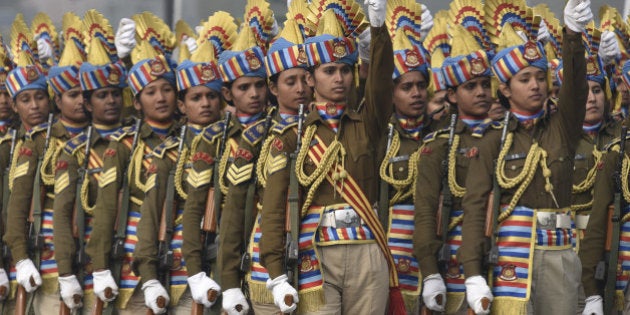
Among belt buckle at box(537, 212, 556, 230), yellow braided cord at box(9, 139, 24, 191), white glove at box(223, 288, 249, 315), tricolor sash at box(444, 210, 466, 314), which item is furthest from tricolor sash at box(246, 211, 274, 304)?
yellow braided cord at box(9, 139, 24, 191)

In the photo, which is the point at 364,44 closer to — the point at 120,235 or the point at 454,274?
the point at 454,274

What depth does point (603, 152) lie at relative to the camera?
10203 millimetres

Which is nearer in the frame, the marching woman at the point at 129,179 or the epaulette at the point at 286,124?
the epaulette at the point at 286,124

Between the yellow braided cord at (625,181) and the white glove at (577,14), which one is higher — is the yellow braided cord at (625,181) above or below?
below

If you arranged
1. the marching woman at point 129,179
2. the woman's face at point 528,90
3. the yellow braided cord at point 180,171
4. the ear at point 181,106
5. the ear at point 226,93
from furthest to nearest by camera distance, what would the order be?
the ear at point 181,106, the marching woman at point 129,179, the ear at point 226,93, the yellow braided cord at point 180,171, the woman's face at point 528,90

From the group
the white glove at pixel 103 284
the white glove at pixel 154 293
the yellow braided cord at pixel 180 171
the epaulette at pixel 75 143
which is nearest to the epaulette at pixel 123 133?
the epaulette at pixel 75 143

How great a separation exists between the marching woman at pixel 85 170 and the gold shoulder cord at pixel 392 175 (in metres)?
2.30

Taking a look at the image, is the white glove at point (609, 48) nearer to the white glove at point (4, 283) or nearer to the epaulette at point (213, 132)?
the epaulette at point (213, 132)

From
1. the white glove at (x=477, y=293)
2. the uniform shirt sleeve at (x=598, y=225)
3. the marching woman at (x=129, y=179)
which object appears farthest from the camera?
the marching woman at (x=129, y=179)

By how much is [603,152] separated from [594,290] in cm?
91

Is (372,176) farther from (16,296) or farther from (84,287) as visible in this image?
(16,296)

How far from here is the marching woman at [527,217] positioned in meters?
8.96

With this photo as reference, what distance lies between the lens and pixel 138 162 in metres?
10.8

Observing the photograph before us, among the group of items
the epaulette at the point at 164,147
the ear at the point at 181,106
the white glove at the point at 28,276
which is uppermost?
the ear at the point at 181,106
